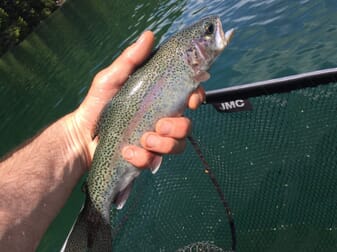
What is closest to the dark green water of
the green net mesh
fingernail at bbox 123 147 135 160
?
the green net mesh

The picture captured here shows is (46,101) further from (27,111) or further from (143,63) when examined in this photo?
(143,63)

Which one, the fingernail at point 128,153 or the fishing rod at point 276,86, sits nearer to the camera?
the fingernail at point 128,153

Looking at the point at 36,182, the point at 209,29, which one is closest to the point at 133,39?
the point at 209,29

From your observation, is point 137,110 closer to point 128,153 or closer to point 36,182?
point 128,153

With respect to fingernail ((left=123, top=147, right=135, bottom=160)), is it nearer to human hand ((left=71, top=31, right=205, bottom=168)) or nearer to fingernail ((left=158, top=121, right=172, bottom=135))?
human hand ((left=71, top=31, right=205, bottom=168))

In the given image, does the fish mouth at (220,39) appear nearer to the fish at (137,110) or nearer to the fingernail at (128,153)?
the fish at (137,110)

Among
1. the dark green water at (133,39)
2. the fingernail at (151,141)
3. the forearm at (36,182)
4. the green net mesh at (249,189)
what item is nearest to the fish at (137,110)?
the fingernail at (151,141)
